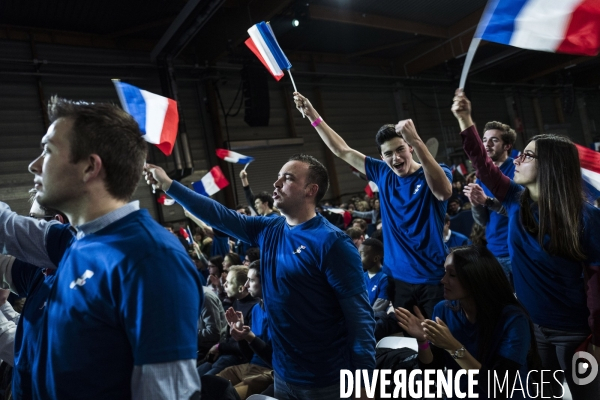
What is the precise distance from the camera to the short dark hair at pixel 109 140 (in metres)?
1.36

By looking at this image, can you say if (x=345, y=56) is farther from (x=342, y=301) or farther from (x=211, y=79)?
(x=342, y=301)

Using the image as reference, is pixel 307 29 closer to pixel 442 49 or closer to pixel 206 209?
pixel 442 49

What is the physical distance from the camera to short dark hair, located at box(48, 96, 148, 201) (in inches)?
53.5

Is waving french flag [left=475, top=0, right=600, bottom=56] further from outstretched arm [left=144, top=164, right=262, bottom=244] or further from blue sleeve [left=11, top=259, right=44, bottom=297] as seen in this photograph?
blue sleeve [left=11, top=259, right=44, bottom=297]

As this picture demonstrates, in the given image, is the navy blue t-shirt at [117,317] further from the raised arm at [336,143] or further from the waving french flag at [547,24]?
the raised arm at [336,143]

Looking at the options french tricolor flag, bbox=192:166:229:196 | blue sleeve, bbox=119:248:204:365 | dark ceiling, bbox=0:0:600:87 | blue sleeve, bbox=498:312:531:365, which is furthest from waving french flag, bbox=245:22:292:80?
dark ceiling, bbox=0:0:600:87

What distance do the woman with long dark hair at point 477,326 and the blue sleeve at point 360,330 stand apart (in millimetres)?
188

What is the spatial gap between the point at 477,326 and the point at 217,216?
1.45 metres

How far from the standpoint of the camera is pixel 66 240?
1.71 meters

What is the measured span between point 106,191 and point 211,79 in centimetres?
1018

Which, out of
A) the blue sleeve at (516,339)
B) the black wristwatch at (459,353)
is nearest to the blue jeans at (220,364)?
the black wristwatch at (459,353)

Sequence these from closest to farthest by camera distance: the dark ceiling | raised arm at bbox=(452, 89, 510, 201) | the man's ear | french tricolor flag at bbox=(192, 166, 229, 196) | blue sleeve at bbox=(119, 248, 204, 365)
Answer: blue sleeve at bbox=(119, 248, 204, 365), the man's ear, raised arm at bbox=(452, 89, 510, 201), french tricolor flag at bbox=(192, 166, 229, 196), the dark ceiling

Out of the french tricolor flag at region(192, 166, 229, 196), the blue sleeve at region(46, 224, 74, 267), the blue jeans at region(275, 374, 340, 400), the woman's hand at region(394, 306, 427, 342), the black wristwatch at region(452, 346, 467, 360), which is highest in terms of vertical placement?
the french tricolor flag at region(192, 166, 229, 196)

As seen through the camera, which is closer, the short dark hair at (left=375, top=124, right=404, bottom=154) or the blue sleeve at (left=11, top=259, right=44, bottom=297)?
the blue sleeve at (left=11, top=259, right=44, bottom=297)
